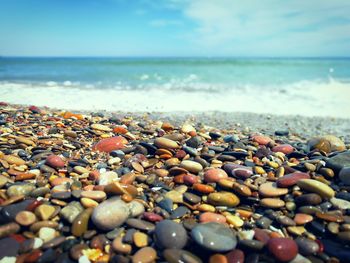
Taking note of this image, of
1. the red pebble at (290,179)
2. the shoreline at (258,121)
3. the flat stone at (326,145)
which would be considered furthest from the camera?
the shoreline at (258,121)

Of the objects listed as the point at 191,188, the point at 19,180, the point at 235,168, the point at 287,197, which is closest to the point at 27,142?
the point at 19,180

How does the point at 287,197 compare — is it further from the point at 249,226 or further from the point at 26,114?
the point at 26,114

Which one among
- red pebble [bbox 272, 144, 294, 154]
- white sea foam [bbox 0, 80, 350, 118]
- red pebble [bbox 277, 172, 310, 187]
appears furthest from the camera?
white sea foam [bbox 0, 80, 350, 118]

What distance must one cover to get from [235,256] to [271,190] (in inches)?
34.9

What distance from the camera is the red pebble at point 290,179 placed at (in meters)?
2.76

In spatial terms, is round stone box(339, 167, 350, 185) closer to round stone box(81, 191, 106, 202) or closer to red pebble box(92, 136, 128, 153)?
round stone box(81, 191, 106, 202)

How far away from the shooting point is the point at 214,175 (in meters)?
2.95

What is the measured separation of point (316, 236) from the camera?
234 cm

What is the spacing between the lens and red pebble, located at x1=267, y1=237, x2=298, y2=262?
2061mm

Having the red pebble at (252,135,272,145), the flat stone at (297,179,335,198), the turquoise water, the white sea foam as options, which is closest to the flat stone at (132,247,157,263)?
the flat stone at (297,179,335,198)

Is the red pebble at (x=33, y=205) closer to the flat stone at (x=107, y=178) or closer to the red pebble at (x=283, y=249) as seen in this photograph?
the flat stone at (x=107, y=178)

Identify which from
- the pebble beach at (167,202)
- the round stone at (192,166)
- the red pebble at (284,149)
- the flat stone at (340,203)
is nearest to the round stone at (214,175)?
the pebble beach at (167,202)

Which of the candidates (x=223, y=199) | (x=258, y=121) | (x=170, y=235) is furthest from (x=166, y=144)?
(x=258, y=121)

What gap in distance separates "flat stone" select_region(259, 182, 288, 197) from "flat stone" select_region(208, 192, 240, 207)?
10.5 inches
